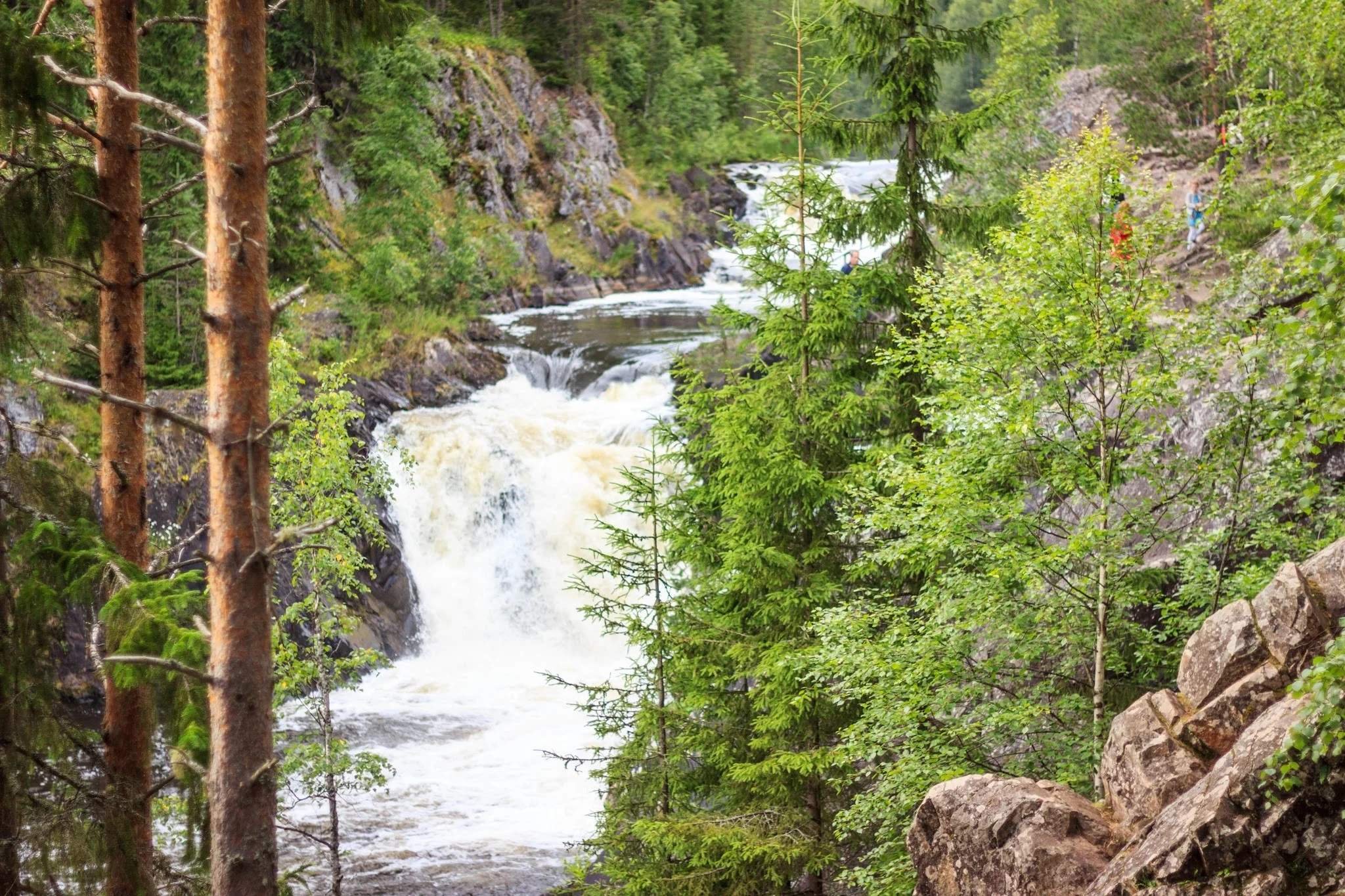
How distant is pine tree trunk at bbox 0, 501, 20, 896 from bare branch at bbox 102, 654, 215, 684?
202 cm

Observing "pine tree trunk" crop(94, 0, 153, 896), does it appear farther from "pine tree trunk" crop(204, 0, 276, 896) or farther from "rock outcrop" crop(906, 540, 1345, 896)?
"rock outcrop" crop(906, 540, 1345, 896)

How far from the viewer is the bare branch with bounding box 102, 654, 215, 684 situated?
4.91m

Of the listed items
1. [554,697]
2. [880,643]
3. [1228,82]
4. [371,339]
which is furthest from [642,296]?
[880,643]

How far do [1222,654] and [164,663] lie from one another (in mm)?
6246

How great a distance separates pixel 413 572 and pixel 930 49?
14.3 meters

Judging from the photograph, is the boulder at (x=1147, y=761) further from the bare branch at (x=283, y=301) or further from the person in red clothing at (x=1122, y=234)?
the bare branch at (x=283, y=301)

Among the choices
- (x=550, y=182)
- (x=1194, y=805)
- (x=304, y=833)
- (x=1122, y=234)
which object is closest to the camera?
(x=1194, y=805)

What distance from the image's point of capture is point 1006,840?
283 inches

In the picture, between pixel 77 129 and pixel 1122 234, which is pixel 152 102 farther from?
pixel 1122 234

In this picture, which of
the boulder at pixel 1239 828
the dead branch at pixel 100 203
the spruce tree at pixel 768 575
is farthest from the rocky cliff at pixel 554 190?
the boulder at pixel 1239 828

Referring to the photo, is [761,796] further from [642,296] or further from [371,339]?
[642,296]

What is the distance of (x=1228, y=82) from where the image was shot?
86.4 feet

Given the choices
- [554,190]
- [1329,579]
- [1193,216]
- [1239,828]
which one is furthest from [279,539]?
[554,190]

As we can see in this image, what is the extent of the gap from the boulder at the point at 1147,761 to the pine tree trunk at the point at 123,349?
247 inches
